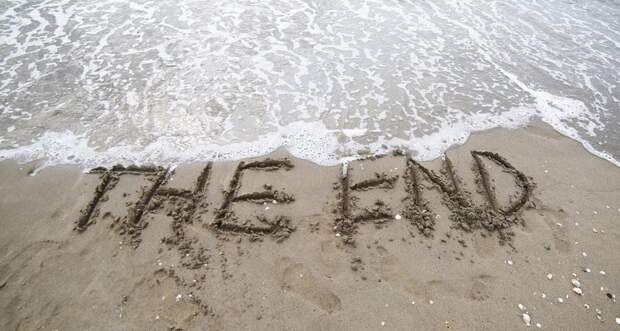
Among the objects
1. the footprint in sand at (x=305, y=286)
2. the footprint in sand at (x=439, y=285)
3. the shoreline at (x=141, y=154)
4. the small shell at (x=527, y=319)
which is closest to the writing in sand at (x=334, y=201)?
the shoreline at (x=141, y=154)

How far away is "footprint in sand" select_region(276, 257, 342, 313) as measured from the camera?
2.86 m

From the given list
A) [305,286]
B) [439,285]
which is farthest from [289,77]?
[439,285]

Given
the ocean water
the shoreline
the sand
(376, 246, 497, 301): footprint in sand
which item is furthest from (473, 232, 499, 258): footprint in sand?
the ocean water

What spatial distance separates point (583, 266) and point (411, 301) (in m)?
1.73

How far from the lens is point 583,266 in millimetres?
3180

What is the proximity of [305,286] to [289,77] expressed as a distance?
3.78 metres

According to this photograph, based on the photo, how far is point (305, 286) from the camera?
296 centimetres

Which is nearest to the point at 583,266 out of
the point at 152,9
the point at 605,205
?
the point at 605,205

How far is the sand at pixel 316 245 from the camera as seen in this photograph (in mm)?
2824

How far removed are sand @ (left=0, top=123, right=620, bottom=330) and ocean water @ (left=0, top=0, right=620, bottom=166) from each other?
0.47m

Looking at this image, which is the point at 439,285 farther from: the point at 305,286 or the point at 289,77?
the point at 289,77

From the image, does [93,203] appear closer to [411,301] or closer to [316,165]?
[316,165]

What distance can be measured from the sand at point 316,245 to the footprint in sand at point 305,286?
0.04ft

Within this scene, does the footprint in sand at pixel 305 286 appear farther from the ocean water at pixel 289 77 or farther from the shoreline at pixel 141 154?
the ocean water at pixel 289 77
